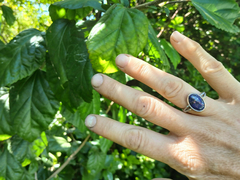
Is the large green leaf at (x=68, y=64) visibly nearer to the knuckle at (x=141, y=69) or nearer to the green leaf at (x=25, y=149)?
the knuckle at (x=141, y=69)

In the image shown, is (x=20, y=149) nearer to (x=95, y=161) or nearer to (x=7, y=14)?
(x=95, y=161)

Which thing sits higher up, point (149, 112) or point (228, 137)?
point (149, 112)

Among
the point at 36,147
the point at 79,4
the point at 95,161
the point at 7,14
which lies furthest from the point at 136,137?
the point at 7,14


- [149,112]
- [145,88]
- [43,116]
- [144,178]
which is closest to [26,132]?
[43,116]

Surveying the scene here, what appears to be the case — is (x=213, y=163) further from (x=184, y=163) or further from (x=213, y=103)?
(x=213, y=103)

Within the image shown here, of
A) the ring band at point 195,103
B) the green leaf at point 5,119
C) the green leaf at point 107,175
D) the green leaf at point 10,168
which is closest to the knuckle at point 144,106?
the ring band at point 195,103

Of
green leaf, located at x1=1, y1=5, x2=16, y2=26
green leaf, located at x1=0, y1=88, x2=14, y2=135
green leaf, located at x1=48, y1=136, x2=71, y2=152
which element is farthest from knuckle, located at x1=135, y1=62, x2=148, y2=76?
green leaf, located at x1=1, y1=5, x2=16, y2=26
